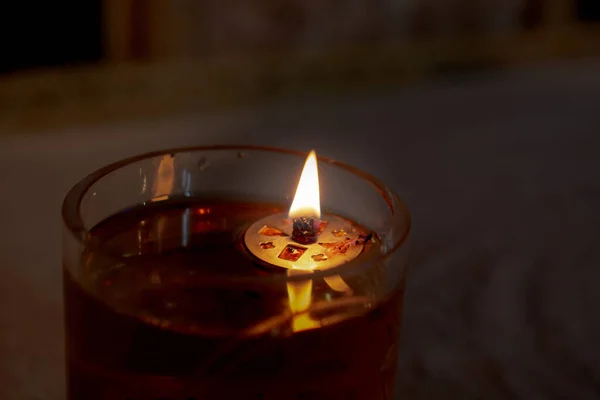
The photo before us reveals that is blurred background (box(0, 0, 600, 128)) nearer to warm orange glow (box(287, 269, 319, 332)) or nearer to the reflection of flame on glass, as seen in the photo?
the reflection of flame on glass

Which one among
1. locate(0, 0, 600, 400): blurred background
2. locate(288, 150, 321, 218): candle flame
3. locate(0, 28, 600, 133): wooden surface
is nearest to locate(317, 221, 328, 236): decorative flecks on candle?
locate(288, 150, 321, 218): candle flame

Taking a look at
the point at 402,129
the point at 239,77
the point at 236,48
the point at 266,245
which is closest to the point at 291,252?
the point at 266,245

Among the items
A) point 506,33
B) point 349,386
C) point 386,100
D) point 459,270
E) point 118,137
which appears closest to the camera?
point 349,386

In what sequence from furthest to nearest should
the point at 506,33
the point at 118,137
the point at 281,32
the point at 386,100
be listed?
the point at 506,33 < the point at 281,32 < the point at 386,100 < the point at 118,137

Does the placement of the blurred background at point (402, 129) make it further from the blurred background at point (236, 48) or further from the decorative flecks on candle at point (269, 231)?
the decorative flecks on candle at point (269, 231)

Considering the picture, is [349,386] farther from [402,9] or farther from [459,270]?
[402,9]

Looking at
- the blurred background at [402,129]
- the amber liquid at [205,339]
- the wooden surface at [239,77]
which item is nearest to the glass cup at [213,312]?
the amber liquid at [205,339]

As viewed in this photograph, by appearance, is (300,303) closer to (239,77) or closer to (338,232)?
(338,232)


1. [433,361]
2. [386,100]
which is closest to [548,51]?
[386,100]
